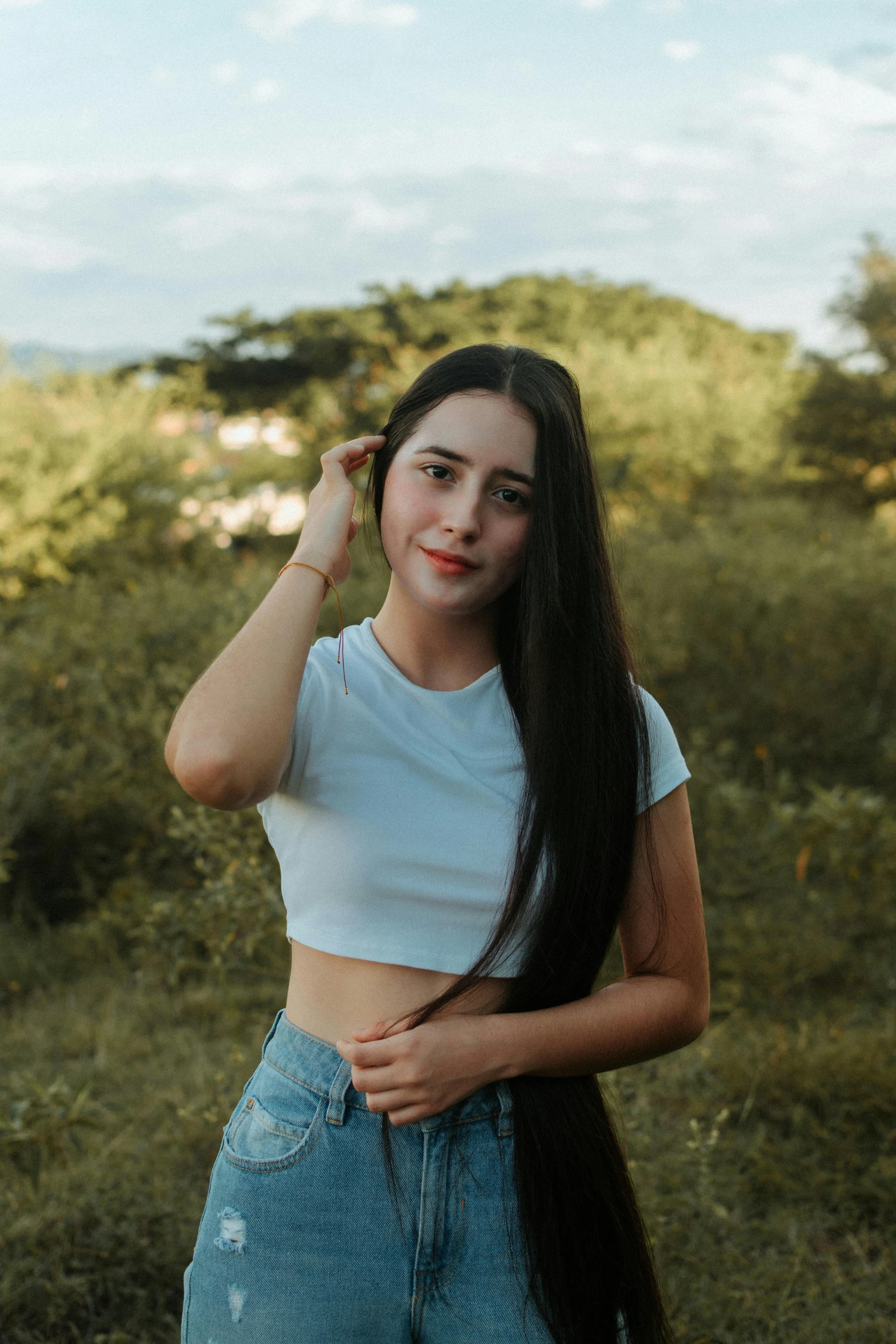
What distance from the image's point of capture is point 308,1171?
124 centimetres

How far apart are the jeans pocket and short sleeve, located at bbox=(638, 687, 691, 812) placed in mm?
519

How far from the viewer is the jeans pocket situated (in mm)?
1246

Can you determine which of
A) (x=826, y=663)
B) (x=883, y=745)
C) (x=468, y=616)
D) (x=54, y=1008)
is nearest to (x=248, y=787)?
(x=468, y=616)

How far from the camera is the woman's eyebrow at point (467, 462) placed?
4.55 feet

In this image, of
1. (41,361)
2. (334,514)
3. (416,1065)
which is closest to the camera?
(416,1065)

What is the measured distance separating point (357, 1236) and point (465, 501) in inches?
33.0

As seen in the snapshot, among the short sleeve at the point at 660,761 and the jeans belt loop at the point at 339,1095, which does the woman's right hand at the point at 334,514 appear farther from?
the jeans belt loop at the point at 339,1095

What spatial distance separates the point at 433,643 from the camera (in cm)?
146

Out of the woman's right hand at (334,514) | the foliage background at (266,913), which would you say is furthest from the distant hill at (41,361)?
the woman's right hand at (334,514)

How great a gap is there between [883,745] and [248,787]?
6.13m

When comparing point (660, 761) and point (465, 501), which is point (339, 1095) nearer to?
point (660, 761)

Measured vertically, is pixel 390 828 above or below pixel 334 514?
below

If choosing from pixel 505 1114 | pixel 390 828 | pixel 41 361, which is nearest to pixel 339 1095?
pixel 505 1114

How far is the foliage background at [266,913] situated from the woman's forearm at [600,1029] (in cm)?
52
